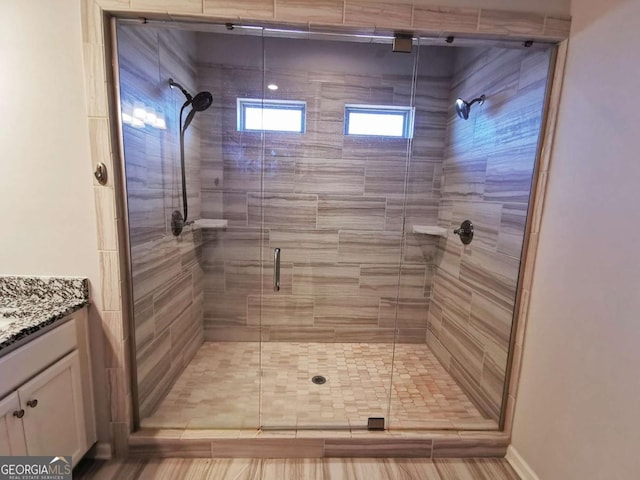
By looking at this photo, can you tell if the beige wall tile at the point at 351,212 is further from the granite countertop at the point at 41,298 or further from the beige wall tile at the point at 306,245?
the granite countertop at the point at 41,298

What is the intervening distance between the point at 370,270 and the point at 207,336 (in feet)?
5.12

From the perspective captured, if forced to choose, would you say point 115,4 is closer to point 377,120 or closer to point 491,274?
point 377,120

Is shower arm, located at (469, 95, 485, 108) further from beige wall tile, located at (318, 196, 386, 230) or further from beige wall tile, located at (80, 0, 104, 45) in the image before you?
beige wall tile, located at (80, 0, 104, 45)

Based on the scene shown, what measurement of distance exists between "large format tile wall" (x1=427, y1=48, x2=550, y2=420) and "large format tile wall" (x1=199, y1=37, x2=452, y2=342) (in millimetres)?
197

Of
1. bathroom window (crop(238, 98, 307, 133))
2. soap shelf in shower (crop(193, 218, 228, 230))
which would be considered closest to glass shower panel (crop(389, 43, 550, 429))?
bathroom window (crop(238, 98, 307, 133))

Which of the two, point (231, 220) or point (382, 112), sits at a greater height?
point (382, 112)

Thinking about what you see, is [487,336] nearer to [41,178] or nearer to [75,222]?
[75,222]

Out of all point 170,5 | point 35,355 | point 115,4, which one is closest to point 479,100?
point 170,5

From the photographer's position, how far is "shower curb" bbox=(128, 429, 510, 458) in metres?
1.62

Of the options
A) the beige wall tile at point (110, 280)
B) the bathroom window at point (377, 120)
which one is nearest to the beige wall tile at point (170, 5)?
the beige wall tile at point (110, 280)

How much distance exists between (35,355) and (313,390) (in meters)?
1.54

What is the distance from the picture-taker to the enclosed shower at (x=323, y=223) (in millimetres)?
1755

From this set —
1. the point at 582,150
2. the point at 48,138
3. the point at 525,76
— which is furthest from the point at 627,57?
the point at 48,138

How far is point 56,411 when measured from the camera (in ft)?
4.34
